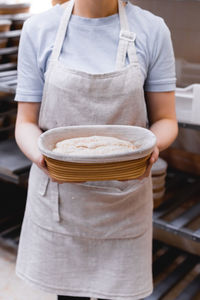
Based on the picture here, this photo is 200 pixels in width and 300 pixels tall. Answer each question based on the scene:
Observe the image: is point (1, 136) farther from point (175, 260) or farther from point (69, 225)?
point (69, 225)

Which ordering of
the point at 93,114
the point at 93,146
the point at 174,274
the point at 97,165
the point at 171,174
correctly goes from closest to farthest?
the point at 97,165
the point at 93,146
the point at 93,114
the point at 174,274
the point at 171,174

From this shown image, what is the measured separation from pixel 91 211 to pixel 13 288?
1.15 meters

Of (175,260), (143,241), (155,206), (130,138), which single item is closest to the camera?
(130,138)

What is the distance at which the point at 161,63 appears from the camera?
4.72ft

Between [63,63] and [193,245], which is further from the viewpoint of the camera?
[193,245]

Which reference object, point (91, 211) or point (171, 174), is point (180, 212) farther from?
point (91, 211)

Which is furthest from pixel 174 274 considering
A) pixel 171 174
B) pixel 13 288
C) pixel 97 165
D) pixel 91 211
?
pixel 97 165

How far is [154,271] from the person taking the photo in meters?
2.43

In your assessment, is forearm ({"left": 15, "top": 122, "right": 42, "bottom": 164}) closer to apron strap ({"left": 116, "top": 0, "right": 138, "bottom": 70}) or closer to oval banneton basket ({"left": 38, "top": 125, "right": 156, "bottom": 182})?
oval banneton basket ({"left": 38, "top": 125, "right": 156, "bottom": 182})

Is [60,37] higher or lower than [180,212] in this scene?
higher

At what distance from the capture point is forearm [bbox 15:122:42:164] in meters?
1.42

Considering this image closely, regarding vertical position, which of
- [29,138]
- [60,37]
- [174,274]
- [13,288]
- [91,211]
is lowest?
[13,288]

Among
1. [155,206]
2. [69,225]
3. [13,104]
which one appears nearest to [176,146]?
[155,206]

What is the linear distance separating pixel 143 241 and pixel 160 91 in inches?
19.0
